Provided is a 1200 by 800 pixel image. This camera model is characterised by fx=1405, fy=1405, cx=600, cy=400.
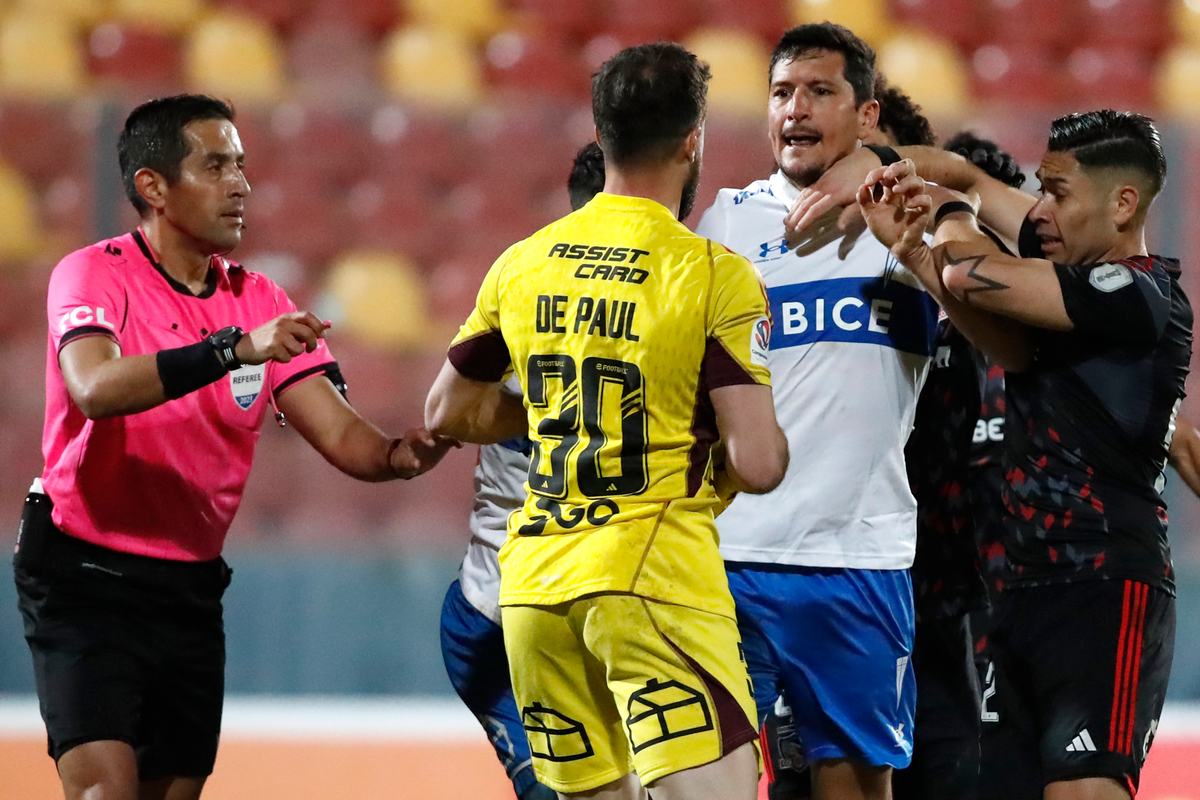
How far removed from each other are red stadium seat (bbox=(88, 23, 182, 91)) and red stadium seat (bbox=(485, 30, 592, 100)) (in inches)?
57.8

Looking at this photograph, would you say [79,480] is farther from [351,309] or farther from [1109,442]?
[351,309]

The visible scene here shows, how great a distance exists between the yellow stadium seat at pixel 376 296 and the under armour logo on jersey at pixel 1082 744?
333 centimetres

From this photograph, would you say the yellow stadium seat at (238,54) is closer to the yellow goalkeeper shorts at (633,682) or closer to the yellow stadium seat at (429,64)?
the yellow stadium seat at (429,64)

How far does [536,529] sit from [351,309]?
3.37m

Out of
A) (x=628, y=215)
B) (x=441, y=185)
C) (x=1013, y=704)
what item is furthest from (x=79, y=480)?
(x=441, y=185)

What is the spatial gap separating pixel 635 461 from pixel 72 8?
17.9 ft

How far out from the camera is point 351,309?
5.52 meters

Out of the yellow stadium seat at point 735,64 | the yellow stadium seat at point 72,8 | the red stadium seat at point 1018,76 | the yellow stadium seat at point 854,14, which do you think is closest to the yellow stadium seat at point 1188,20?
the red stadium seat at point 1018,76

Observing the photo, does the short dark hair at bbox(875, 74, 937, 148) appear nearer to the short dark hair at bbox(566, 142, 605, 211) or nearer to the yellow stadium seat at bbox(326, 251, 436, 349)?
the short dark hair at bbox(566, 142, 605, 211)

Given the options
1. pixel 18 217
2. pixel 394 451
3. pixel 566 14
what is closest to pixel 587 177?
pixel 394 451

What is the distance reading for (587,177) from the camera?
10.6 feet

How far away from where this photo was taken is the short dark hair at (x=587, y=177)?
3.22 meters

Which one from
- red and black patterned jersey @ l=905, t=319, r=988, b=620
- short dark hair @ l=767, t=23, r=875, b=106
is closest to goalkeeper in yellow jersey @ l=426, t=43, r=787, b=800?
short dark hair @ l=767, t=23, r=875, b=106

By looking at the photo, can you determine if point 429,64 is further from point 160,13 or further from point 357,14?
point 160,13
